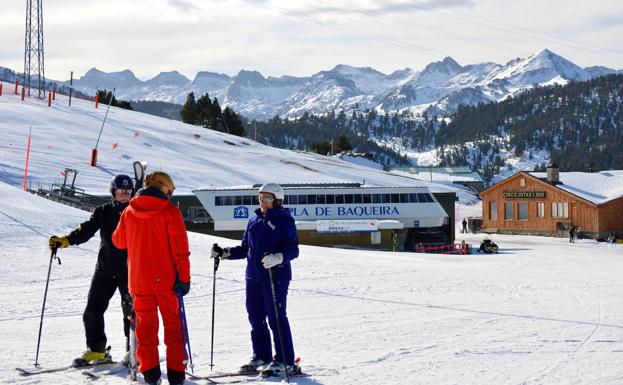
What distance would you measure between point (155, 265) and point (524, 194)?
49891 mm

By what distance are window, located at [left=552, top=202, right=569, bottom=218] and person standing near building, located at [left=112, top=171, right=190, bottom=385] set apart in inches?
1876

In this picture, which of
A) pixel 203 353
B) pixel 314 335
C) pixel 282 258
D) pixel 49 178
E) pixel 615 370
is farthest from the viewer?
pixel 49 178

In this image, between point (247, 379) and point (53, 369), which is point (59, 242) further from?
point (247, 379)

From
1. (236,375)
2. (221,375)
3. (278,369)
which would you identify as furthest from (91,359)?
(278,369)

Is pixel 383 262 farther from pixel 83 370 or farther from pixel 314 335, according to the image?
pixel 83 370

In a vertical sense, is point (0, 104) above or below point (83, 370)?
above

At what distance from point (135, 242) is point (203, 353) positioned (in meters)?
2.49

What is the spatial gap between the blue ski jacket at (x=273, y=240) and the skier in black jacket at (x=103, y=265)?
48.4 inches

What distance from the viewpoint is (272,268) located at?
717 centimetres

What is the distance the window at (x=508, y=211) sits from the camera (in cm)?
5509

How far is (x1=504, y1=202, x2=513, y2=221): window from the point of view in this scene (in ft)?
181

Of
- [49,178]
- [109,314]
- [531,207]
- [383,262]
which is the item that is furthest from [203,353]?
[531,207]

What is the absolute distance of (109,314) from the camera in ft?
36.4

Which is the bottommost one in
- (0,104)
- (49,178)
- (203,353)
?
(203,353)
